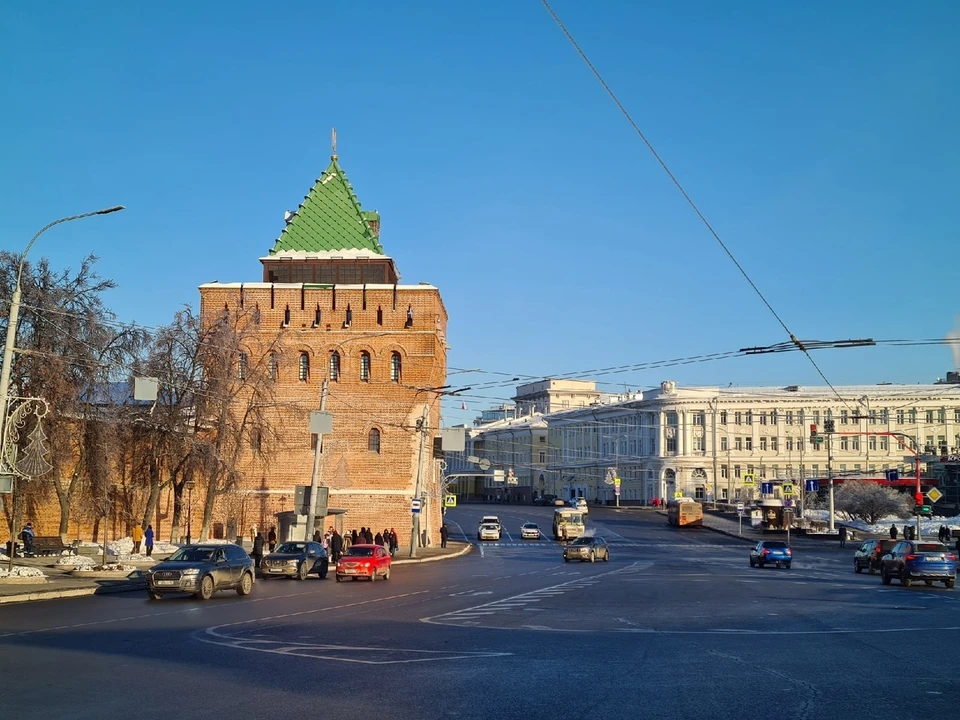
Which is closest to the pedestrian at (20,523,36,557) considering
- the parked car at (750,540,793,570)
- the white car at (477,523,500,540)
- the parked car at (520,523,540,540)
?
the parked car at (750,540,793,570)

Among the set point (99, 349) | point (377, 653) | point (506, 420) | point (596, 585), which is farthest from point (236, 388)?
point (506, 420)

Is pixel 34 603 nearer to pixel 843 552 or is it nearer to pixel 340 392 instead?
pixel 340 392

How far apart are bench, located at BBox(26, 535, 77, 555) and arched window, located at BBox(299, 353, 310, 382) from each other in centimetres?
2006

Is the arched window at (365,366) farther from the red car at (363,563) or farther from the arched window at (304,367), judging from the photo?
the red car at (363,563)

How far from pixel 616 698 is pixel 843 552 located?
5972 centimetres

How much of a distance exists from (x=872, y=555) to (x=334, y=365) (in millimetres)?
32692

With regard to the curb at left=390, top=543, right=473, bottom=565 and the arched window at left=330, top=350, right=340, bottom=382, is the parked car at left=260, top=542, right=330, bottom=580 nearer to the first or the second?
the curb at left=390, top=543, right=473, bottom=565

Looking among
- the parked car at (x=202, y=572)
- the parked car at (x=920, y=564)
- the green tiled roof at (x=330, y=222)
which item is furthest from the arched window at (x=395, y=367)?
the parked car at (x=202, y=572)

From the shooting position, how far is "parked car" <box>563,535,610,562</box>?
52.8m

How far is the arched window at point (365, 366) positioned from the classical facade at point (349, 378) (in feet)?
0.20

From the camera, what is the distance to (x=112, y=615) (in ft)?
71.6

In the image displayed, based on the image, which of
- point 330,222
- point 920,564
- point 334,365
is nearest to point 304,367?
point 334,365

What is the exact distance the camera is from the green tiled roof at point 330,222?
2657 inches

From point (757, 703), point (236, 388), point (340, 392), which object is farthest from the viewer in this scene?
point (340, 392)
